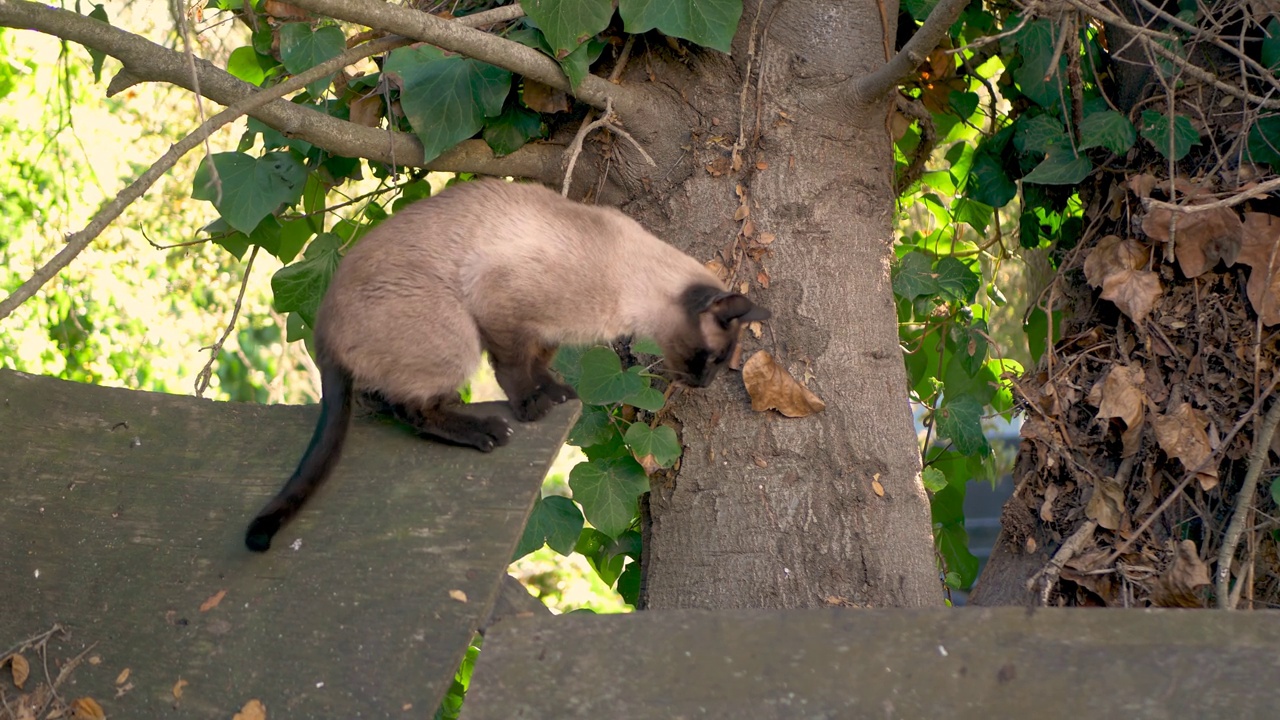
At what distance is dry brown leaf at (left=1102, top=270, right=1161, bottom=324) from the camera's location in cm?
297

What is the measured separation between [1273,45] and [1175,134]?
1.14 ft

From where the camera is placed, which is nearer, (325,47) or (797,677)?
(797,677)

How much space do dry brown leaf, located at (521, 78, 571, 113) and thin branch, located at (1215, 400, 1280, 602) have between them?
6.80ft

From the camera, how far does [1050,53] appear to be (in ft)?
11.0

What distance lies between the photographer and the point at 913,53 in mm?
2742

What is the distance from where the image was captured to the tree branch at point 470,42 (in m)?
2.38

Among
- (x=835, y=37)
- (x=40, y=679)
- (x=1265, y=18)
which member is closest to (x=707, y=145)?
(x=835, y=37)

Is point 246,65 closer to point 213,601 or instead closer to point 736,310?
point 736,310

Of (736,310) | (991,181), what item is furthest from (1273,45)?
(736,310)

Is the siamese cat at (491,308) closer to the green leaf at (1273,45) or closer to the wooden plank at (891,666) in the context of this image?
the wooden plank at (891,666)

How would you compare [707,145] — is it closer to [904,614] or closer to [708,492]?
[708,492]

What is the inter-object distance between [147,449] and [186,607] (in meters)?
0.53

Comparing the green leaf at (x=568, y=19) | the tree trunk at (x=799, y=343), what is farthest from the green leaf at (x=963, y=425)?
the green leaf at (x=568, y=19)

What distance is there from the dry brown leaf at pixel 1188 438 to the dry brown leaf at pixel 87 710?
255cm
